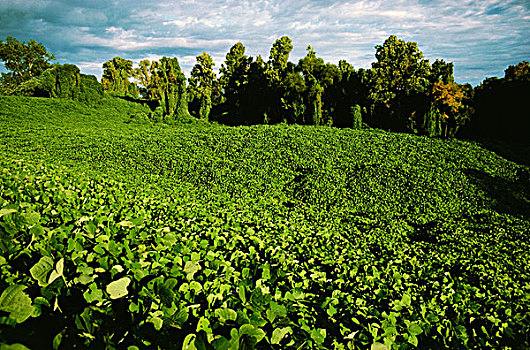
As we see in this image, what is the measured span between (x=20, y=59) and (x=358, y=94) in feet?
134

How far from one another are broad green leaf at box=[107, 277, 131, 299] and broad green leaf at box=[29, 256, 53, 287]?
277 mm

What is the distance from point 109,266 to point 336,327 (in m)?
1.40

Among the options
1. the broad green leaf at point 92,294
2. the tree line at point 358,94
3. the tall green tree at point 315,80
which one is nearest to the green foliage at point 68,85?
the tree line at point 358,94

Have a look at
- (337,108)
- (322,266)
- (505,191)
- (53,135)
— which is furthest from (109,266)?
(337,108)

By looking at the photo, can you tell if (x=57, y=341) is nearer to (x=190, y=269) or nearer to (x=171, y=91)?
(x=190, y=269)

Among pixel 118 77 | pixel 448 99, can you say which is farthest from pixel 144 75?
pixel 448 99

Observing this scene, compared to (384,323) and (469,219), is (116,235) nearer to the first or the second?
(384,323)

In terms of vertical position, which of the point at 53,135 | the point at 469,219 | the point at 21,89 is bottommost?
the point at 469,219

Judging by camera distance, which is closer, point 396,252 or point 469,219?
point 396,252

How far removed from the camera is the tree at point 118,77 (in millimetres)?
36250

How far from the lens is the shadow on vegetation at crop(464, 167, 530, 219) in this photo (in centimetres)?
832

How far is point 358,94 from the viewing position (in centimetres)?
2075

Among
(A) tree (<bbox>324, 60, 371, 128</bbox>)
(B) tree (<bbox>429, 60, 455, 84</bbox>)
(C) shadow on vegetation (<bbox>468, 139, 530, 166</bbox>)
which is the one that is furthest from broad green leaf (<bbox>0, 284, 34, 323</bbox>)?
(B) tree (<bbox>429, 60, 455, 84</bbox>)

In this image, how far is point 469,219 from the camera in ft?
25.4
